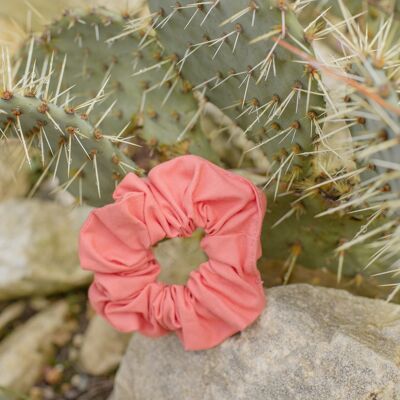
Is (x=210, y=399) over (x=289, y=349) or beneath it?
beneath

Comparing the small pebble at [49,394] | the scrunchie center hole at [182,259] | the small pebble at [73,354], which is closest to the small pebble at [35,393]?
the small pebble at [49,394]

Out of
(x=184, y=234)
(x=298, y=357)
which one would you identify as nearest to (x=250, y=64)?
(x=184, y=234)

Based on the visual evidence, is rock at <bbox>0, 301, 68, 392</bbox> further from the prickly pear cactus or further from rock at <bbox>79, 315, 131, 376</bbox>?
the prickly pear cactus

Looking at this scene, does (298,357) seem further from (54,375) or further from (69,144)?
(54,375)

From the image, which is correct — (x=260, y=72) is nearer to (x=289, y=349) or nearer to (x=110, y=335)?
(x=289, y=349)

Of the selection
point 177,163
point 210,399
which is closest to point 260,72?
point 177,163

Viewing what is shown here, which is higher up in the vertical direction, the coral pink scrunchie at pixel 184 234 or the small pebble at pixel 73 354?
the coral pink scrunchie at pixel 184 234

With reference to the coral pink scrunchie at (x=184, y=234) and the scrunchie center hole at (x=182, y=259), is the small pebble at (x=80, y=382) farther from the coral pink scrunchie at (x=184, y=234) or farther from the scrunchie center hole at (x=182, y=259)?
the coral pink scrunchie at (x=184, y=234)
